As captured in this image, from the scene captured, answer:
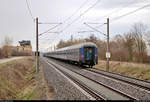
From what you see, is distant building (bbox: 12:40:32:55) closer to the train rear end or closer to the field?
the train rear end

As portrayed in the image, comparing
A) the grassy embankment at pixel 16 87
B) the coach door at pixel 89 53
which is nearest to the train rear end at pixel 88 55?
the coach door at pixel 89 53

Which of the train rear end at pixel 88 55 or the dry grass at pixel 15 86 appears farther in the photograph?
the train rear end at pixel 88 55

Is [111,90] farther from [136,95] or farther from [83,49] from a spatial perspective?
[83,49]

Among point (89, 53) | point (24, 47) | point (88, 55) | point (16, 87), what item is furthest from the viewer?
point (24, 47)

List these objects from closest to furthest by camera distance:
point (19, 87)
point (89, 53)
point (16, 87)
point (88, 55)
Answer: point (16, 87)
point (19, 87)
point (88, 55)
point (89, 53)

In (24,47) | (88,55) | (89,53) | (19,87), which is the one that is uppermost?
(24,47)

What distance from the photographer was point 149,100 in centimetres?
814

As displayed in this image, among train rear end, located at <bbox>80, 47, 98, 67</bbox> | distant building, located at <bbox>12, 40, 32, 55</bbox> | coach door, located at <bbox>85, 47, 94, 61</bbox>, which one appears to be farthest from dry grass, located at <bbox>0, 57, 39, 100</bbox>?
distant building, located at <bbox>12, 40, 32, 55</bbox>

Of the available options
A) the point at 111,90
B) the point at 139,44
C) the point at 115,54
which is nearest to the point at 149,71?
the point at 111,90

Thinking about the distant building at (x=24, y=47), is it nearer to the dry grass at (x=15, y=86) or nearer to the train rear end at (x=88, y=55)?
the train rear end at (x=88, y=55)

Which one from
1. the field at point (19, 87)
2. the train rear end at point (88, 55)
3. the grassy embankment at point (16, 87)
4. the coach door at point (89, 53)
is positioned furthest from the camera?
the coach door at point (89, 53)

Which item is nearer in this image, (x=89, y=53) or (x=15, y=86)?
(x=15, y=86)

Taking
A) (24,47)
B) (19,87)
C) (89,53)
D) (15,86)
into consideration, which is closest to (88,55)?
(89,53)

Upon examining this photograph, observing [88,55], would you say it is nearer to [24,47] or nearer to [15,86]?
[15,86]
